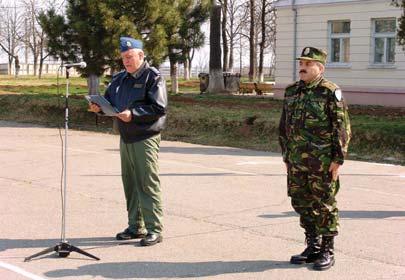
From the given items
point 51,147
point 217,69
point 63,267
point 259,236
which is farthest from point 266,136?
point 217,69

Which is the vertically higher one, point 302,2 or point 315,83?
point 302,2

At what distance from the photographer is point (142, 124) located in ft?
21.4

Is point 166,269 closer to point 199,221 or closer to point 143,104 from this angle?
point 143,104

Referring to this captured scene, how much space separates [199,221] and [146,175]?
1.49m

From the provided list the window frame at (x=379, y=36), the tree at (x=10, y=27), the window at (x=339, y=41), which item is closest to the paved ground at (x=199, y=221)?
the window frame at (x=379, y=36)

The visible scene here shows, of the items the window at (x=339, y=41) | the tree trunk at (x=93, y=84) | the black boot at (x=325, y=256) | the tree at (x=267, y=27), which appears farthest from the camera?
the tree at (x=267, y=27)

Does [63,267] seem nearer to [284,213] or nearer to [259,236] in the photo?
[259,236]

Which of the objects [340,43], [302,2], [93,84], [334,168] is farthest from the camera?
[302,2]

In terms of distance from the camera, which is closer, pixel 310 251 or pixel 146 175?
pixel 310 251

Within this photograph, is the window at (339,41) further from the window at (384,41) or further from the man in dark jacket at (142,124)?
the man in dark jacket at (142,124)

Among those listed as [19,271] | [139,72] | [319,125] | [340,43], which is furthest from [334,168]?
[340,43]

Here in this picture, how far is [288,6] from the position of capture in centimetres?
2719

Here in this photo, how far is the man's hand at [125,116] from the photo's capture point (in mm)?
6277

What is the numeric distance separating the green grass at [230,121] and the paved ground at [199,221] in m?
1.98
